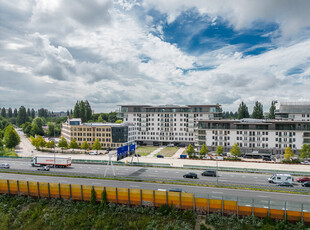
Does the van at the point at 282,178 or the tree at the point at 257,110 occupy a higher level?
the tree at the point at 257,110

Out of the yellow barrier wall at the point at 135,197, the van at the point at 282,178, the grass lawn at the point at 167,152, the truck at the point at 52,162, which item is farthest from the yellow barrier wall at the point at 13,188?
the grass lawn at the point at 167,152

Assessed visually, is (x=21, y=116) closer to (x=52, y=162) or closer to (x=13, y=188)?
(x=52, y=162)

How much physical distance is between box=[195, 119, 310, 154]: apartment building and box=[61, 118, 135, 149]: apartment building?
3485cm

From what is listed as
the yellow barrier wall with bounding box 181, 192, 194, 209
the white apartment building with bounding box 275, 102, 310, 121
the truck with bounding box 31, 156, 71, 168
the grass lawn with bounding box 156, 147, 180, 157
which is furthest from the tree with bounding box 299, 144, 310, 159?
the truck with bounding box 31, 156, 71, 168

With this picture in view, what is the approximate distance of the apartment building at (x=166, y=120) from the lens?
105 meters

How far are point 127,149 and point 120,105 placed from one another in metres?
60.8

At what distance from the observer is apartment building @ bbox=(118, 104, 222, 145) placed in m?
105

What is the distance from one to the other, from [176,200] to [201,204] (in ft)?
11.5

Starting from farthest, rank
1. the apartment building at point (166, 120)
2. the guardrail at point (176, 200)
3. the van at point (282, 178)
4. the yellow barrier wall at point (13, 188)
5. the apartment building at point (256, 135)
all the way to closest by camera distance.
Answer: the apartment building at point (166, 120) → the apartment building at point (256, 135) → the van at point (282, 178) → the yellow barrier wall at point (13, 188) → the guardrail at point (176, 200)

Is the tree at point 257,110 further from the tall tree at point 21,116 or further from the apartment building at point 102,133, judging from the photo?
the tall tree at point 21,116

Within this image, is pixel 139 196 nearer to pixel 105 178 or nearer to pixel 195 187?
pixel 195 187

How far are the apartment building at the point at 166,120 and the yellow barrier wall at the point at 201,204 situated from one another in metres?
76.9

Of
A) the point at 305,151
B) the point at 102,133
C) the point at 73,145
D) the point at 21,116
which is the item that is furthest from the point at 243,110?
the point at 21,116

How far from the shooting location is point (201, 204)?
28.3m
